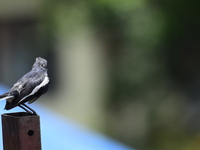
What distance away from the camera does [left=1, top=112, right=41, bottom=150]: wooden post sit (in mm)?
2344

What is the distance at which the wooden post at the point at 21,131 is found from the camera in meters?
2.34

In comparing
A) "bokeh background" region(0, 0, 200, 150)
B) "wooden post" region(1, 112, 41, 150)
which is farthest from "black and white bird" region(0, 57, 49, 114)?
"bokeh background" region(0, 0, 200, 150)

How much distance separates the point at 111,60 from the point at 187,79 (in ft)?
5.31

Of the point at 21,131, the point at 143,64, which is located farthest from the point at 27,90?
the point at 143,64

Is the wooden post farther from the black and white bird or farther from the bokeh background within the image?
the bokeh background

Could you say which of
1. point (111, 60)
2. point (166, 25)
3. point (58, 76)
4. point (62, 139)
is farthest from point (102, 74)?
point (62, 139)

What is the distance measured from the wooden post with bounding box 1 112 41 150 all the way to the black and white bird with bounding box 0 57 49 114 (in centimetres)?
6

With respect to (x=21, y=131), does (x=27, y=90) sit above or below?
above

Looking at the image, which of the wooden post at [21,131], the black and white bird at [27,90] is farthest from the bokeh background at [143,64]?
the wooden post at [21,131]

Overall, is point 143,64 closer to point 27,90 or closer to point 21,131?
point 27,90

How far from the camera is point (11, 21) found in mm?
11000

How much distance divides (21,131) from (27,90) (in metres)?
0.21

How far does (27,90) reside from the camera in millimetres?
2475

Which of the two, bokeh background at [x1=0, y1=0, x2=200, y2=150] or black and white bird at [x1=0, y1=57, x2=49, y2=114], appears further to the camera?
bokeh background at [x1=0, y1=0, x2=200, y2=150]
